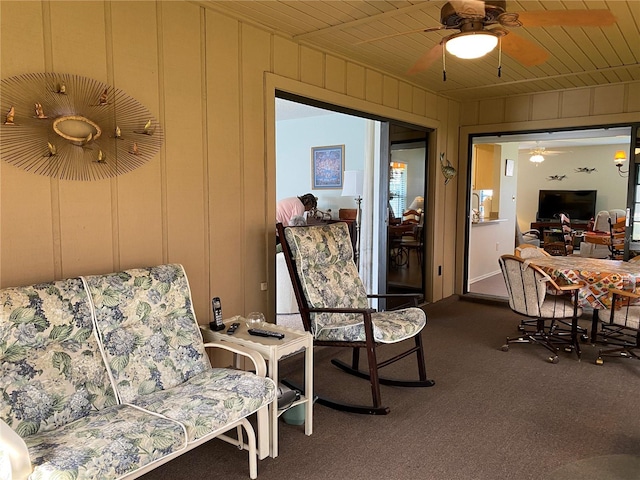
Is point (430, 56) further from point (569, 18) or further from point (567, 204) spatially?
point (567, 204)

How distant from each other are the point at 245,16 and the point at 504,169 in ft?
19.2

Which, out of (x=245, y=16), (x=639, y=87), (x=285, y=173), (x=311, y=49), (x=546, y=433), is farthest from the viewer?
(x=285, y=173)

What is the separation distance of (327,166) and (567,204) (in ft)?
24.0

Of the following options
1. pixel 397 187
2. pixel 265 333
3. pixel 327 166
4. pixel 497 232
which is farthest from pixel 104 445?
pixel 497 232

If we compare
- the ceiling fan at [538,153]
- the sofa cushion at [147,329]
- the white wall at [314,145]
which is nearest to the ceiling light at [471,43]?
the sofa cushion at [147,329]

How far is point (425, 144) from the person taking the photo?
5488mm

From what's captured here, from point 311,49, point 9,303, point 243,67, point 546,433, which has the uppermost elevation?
point 311,49

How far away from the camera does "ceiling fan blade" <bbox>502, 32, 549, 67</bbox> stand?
2.58 meters

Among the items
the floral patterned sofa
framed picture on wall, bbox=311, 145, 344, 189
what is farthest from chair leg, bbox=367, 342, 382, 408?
framed picture on wall, bbox=311, 145, 344, 189

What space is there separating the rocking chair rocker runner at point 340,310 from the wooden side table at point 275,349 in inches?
15.4

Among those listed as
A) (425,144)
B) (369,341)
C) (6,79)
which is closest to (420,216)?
(425,144)

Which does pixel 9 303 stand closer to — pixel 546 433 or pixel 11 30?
pixel 11 30

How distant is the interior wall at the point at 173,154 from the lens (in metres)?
2.26

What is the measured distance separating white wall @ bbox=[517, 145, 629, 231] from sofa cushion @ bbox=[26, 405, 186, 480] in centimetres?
1024
